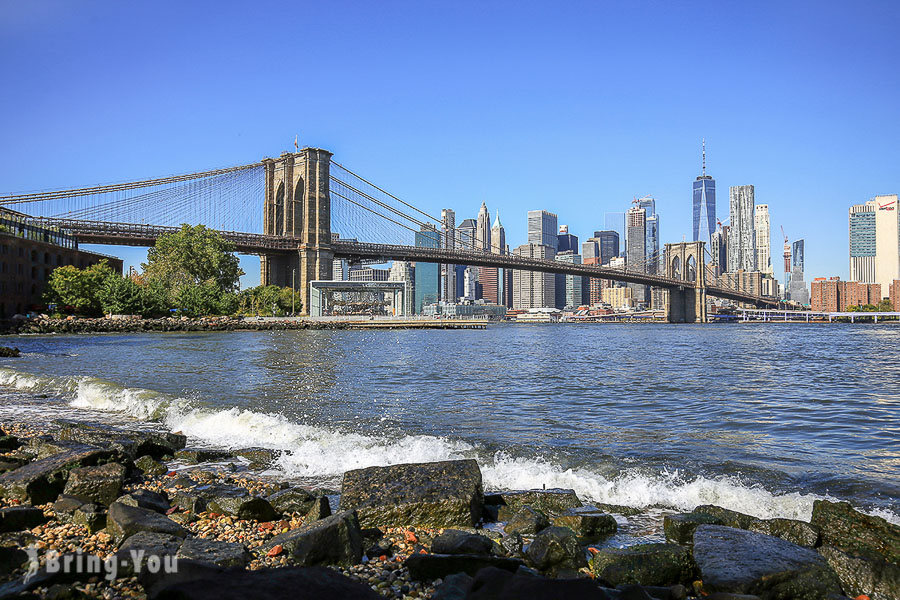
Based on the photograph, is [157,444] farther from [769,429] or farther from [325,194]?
[325,194]

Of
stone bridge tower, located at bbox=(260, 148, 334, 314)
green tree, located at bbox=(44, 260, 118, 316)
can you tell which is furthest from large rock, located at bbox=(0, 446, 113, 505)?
stone bridge tower, located at bbox=(260, 148, 334, 314)

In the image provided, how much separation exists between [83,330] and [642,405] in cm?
4721

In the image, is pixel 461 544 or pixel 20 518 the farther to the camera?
pixel 20 518

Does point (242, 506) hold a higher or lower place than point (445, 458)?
higher

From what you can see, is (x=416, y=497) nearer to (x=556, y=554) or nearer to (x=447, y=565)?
(x=447, y=565)

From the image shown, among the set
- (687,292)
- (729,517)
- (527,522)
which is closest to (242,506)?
(527,522)

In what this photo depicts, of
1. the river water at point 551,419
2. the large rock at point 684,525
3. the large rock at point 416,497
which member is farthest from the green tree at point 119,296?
the large rock at point 684,525

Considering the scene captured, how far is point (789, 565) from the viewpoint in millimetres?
3623

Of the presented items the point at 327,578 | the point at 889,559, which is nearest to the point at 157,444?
the point at 327,578

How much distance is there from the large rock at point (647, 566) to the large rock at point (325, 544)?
1.64 metres

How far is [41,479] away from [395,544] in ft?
11.4

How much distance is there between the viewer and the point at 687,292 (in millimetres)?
107625

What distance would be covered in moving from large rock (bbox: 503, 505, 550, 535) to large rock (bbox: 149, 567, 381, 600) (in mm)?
2030

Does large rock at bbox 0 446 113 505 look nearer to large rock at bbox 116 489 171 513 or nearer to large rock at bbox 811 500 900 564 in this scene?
large rock at bbox 116 489 171 513
